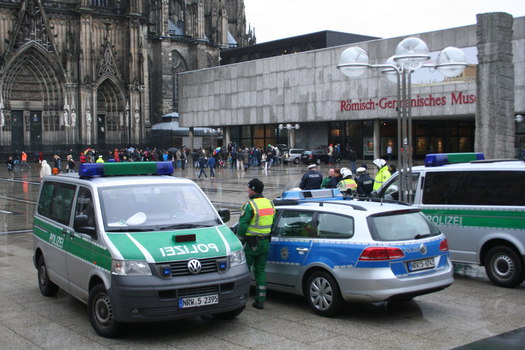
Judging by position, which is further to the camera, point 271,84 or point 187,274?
point 271,84

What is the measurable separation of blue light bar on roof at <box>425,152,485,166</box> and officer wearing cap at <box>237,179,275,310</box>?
12.7ft

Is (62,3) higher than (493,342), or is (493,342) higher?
(62,3)

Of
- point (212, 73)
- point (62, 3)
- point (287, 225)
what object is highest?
point (62, 3)

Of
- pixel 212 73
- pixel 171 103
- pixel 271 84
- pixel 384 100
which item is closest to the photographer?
pixel 384 100

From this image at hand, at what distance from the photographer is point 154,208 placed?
7.70m

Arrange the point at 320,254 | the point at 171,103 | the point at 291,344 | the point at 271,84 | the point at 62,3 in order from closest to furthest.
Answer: the point at 291,344 < the point at 320,254 < the point at 271,84 < the point at 62,3 < the point at 171,103

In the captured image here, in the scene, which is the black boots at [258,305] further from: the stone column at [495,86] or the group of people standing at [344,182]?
the stone column at [495,86]

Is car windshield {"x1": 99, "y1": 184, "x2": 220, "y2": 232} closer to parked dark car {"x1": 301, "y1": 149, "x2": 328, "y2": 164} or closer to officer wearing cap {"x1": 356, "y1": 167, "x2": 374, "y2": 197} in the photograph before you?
officer wearing cap {"x1": 356, "y1": 167, "x2": 374, "y2": 197}

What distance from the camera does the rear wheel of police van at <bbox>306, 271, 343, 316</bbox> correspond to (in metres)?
7.65

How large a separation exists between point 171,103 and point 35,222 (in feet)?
214

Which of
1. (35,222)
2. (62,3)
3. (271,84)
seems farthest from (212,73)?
(35,222)

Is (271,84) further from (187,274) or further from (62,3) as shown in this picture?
(187,274)

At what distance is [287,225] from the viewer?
8.57 metres

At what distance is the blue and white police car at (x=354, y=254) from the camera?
290 inches
